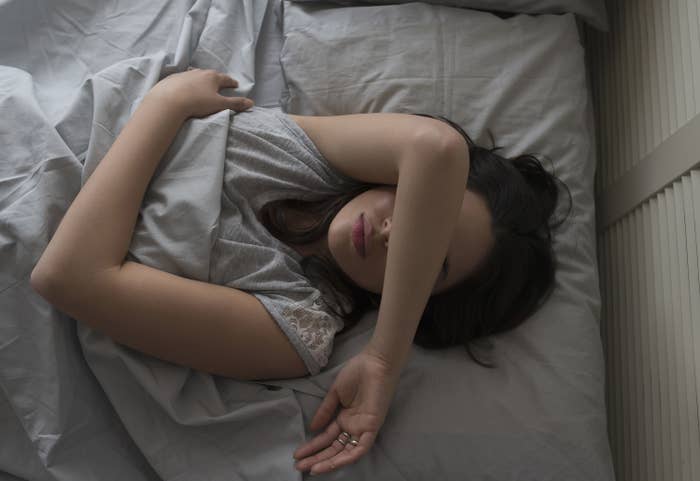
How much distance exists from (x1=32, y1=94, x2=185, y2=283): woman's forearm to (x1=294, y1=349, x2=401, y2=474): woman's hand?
37 centimetres

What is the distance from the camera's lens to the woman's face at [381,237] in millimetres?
987

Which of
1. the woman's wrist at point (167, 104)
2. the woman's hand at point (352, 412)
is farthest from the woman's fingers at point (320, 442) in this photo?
the woman's wrist at point (167, 104)

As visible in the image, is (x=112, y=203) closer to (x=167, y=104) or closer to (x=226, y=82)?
(x=167, y=104)

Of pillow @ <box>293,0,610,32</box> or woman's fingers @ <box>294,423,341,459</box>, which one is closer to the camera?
woman's fingers @ <box>294,423,341,459</box>

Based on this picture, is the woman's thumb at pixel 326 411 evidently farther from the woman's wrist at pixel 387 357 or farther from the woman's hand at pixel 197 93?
the woman's hand at pixel 197 93

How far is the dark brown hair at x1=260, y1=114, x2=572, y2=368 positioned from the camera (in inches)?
41.0

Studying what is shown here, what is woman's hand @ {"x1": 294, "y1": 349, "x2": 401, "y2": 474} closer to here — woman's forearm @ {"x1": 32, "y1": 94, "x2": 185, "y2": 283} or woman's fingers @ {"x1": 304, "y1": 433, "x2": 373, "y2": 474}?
woman's fingers @ {"x1": 304, "y1": 433, "x2": 373, "y2": 474}

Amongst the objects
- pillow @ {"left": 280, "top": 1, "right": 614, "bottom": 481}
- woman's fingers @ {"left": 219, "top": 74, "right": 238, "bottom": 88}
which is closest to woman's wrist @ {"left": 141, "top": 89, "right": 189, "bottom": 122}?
woman's fingers @ {"left": 219, "top": 74, "right": 238, "bottom": 88}

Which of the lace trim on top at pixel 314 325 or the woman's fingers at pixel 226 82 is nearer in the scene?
the lace trim on top at pixel 314 325

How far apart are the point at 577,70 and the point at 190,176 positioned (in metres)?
0.71

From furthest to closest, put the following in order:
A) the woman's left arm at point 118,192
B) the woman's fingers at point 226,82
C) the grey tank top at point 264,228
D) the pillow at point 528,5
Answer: the pillow at point 528,5
the woman's fingers at point 226,82
the grey tank top at point 264,228
the woman's left arm at point 118,192

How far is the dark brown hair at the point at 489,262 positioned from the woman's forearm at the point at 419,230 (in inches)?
4.2

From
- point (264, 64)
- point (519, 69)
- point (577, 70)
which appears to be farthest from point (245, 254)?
point (577, 70)

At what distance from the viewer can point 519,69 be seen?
1199 millimetres
